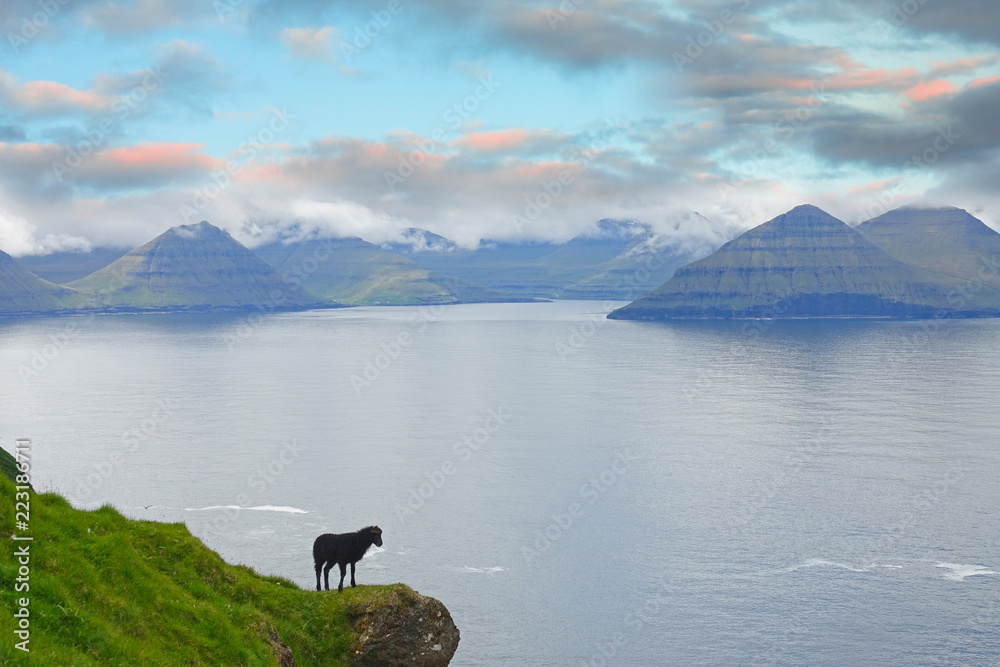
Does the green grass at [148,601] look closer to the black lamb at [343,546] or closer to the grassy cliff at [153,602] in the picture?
the grassy cliff at [153,602]

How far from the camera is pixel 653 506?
415 ft

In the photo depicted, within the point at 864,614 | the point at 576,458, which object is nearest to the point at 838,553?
the point at 864,614

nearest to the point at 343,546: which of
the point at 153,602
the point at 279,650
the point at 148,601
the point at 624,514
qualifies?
the point at 279,650

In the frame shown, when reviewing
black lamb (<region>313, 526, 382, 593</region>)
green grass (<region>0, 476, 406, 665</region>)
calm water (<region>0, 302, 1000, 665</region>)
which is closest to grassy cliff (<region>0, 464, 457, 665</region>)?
green grass (<region>0, 476, 406, 665</region>)

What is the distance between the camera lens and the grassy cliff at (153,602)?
21062 mm

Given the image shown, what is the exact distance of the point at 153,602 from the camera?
88.0ft

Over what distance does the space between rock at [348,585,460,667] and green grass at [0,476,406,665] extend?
0.22 metres

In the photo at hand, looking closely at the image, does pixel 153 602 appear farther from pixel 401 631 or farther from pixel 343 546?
pixel 343 546

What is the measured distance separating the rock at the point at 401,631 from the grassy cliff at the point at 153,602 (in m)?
0.10

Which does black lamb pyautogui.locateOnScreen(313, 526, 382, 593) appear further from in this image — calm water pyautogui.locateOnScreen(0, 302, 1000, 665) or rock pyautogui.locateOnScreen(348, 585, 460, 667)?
calm water pyautogui.locateOnScreen(0, 302, 1000, 665)

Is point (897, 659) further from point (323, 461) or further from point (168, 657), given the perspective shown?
point (323, 461)

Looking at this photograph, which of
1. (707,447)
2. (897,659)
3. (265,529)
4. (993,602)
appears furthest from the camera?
(707,447)

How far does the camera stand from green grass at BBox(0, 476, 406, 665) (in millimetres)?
21000

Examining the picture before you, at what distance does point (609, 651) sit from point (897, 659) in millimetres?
27327
